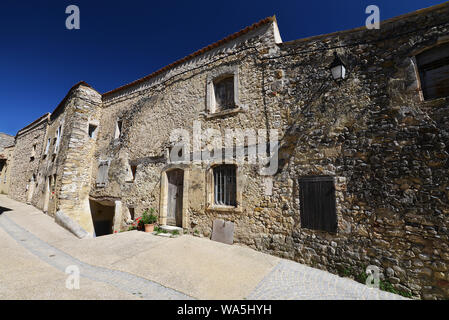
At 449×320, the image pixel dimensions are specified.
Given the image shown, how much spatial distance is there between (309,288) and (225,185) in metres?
3.27

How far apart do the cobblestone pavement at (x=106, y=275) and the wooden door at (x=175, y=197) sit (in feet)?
9.96

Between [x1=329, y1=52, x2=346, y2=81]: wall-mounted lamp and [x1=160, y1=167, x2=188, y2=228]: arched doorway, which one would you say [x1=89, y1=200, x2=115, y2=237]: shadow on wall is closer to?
[x1=160, y1=167, x2=188, y2=228]: arched doorway

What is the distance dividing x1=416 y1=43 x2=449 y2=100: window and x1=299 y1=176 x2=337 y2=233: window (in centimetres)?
248

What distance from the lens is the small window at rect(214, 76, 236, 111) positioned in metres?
6.45

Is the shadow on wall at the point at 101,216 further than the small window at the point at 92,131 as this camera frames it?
No

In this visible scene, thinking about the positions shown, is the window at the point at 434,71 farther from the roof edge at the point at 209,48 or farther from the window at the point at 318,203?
the roof edge at the point at 209,48

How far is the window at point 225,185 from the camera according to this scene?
5.83 meters

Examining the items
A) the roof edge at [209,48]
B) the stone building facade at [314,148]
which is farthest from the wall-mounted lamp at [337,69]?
the roof edge at [209,48]

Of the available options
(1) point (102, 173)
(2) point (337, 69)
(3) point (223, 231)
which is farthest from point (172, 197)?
(2) point (337, 69)

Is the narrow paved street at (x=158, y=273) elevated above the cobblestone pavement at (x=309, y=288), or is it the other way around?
the narrow paved street at (x=158, y=273)

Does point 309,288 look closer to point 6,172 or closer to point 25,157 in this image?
point 25,157

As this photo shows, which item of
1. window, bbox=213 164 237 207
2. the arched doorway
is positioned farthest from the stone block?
the arched doorway

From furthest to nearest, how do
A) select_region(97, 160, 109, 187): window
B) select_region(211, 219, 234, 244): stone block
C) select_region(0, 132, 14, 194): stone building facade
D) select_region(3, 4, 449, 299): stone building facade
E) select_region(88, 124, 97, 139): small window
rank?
1. select_region(0, 132, 14, 194): stone building facade
2. select_region(88, 124, 97, 139): small window
3. select_region(97, 160, 109, 187): window
4. select_region(211, 219, 234, 244): stone block
5. select_region(3, 4, 449, 299): stone building facade
